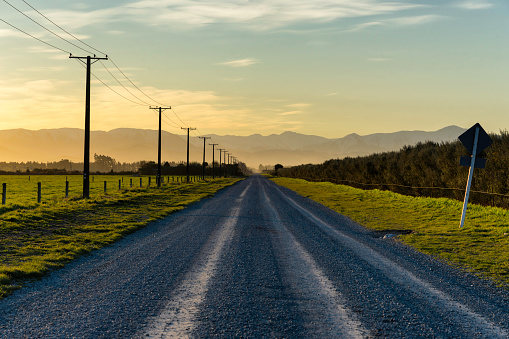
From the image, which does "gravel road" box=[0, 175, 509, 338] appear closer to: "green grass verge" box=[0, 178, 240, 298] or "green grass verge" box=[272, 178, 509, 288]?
"green grass verge" box=[0, 178, 240, 298]

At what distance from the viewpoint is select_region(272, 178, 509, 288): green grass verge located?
9.49m

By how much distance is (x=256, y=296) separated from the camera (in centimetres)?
648

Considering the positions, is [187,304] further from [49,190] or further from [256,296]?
[49,190]

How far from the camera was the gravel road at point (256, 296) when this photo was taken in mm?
5105

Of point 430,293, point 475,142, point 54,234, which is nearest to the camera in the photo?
point 430,293

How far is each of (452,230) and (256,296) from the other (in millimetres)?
10769

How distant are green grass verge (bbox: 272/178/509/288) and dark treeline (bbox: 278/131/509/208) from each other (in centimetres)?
137

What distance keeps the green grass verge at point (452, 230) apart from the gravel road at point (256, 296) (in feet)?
2.73

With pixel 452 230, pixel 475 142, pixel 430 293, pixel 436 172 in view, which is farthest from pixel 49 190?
pixel 430 293

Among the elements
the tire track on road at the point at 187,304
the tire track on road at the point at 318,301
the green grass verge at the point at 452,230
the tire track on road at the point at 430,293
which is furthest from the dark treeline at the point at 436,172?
the tire track on road at the point at 187,304

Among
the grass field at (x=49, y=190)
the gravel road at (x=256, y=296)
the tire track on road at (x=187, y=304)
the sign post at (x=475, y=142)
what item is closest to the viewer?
the tire track on road at (x=187, y=304)

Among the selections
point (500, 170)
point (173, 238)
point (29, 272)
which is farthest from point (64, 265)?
point (500, 170)

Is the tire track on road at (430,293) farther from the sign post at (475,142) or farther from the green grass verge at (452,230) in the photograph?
the sign post at (475,142)

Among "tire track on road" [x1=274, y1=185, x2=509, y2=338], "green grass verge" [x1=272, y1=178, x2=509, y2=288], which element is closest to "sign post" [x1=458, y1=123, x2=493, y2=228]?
"green grass verge" [x1=272, y1=178, x2=509, y2=288]
